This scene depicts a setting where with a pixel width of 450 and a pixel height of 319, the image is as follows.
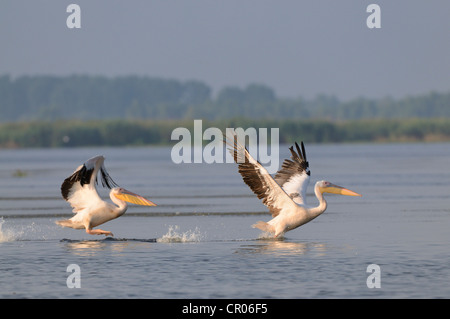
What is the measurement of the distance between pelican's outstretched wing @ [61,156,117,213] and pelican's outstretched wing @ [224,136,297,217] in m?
1.98

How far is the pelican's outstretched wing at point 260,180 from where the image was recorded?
1329cm

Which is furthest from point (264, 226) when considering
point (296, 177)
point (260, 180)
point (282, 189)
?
point (296, 177)

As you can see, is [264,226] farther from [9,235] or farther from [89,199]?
[9,235]

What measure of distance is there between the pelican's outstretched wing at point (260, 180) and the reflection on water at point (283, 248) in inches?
21.4

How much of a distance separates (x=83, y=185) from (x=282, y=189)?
2791 millimetres

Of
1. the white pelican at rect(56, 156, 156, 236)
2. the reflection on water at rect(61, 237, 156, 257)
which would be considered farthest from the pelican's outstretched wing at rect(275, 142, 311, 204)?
the reflection on water at rect(61, 237, 156, 257)

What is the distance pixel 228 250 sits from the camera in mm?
13094

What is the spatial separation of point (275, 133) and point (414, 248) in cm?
5088

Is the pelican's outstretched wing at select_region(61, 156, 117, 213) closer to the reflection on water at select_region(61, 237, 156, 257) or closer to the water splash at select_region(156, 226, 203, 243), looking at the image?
the reflection on water at select_region(61, 237, 156, 257)

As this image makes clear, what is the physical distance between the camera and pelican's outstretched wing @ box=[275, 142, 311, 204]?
48.0 ft

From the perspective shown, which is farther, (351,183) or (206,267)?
(351,183)

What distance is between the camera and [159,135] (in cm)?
6325

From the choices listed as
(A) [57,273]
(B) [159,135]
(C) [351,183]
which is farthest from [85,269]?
(B) [159,135]
